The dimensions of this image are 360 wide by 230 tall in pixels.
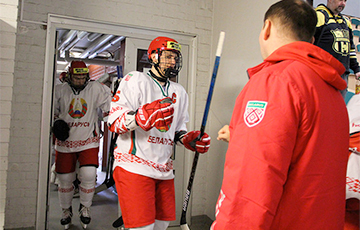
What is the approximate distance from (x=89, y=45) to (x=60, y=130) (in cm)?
336

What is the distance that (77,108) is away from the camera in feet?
11.8

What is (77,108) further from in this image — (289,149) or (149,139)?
(289,149)

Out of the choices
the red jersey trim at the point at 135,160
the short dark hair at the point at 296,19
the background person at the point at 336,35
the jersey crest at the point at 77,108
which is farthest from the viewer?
the jersey crest at the point at 77,108

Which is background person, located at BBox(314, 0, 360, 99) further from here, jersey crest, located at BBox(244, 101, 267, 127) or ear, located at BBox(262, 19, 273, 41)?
jersey crest, located at BBox(244, 101, 267, 127)

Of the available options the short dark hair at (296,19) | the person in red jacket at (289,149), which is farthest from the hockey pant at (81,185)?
the short dark hair at (296,19)

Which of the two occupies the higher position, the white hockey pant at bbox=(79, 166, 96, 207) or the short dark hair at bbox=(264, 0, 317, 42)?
the short dark hair at bbox=(264, 0, 317, 42)

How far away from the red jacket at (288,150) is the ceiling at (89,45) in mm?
4400

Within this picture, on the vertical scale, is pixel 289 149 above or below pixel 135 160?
above

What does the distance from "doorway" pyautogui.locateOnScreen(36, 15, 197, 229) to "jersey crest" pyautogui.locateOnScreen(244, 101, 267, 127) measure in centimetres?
282

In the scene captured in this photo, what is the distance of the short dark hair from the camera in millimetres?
972

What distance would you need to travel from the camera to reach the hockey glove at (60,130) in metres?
3.31

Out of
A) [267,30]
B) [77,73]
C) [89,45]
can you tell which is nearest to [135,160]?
[267,30]

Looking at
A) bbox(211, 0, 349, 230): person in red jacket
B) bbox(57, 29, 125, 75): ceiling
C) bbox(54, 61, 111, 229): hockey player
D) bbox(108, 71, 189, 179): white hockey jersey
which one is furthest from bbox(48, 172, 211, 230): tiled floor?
bbox(211, 0, 349, 230): person in red jacket

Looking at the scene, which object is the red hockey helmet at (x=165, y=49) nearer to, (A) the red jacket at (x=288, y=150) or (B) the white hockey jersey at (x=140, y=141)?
(B) the white hockey jersey at (x=140, y=141)
